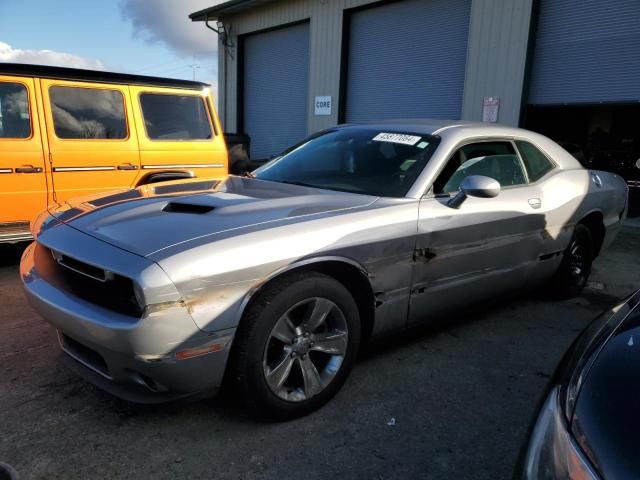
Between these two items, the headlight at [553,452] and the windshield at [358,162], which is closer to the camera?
the headlight at [553,452]

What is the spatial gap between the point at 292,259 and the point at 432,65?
32.7 feet

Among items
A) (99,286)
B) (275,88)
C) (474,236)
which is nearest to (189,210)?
(99,286)

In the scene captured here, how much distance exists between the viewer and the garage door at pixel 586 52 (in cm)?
856

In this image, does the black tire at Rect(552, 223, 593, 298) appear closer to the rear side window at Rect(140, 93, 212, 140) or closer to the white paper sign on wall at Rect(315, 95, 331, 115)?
the rear side window at Rect(140, 93, 212, 140)

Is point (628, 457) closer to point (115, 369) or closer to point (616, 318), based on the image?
point (616, 318)

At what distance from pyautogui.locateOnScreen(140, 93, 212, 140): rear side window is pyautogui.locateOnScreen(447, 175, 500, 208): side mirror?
153 inches

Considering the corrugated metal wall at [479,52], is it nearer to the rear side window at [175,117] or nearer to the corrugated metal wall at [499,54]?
the corrugated metal wall at [499,54]

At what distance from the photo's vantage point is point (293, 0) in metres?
14.3

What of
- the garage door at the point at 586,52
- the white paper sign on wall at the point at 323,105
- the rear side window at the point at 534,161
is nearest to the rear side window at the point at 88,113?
the rear side window at the point at 534,161

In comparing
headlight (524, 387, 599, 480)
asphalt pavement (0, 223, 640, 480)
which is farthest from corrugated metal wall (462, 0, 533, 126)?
headlight (524, 387, 599, 480)

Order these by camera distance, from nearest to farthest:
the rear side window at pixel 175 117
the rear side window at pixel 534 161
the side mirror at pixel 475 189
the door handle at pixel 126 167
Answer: the side mirror at pixel 475 189
the rear side window at pixel 534 161
the door handle at pixel 126 167
the rear side window at pixel 175 117

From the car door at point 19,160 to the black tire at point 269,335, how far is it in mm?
3655

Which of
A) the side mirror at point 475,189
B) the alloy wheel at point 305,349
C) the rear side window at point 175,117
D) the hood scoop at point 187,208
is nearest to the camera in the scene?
the alloy wheel at point 305,349

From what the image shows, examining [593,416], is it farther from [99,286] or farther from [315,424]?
[99,286]
